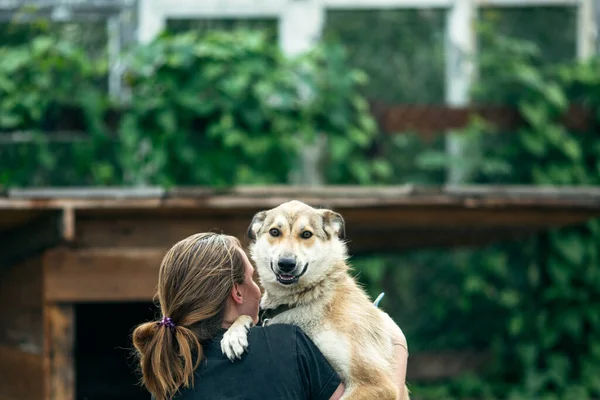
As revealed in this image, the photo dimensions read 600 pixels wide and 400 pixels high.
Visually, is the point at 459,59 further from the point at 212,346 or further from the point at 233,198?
the point at 212,346

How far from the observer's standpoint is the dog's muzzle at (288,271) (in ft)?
12.5

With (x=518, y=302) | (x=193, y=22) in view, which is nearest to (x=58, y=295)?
(x=193, y=22)

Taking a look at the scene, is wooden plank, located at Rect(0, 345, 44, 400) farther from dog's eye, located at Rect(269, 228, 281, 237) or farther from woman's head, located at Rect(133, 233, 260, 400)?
woman's head, located at Rect(133, 233, 260, 400)

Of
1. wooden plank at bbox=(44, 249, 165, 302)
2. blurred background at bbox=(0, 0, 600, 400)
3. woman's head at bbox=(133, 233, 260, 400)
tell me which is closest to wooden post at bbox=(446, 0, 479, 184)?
blurred background at bbox=(0, 0, 600, 400)

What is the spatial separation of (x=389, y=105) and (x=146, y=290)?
4017 millimetres

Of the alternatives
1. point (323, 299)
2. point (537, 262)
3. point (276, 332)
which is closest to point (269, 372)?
point (276, 332)

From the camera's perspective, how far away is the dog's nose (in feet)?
12.5

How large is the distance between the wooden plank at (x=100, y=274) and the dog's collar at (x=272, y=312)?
176 centimetres

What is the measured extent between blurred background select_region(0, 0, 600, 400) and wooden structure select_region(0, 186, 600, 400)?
1.45 m

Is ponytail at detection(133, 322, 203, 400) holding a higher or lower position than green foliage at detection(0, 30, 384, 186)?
lower

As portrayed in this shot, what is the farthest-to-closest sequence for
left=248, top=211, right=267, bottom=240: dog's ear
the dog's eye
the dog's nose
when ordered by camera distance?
1. left=248, top=211, right=267, bottom=240: dog's ear
2. the dog's eye
3. the dog's nose

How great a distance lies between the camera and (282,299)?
391 centimetres

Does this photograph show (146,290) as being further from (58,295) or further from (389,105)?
(389,105)

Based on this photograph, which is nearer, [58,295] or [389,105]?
[58,295]
